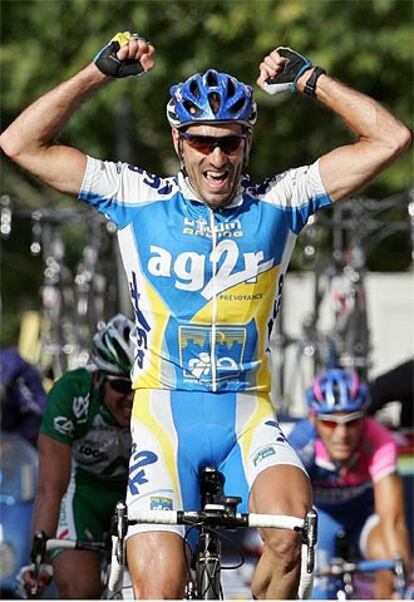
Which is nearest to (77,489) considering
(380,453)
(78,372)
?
(78,372)

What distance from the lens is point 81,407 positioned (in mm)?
8094

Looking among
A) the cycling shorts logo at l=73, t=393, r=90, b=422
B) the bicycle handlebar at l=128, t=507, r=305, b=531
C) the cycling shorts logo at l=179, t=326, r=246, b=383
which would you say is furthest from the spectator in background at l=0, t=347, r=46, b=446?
the bicycle handlebar at l=128, t=507, r=305, b=531

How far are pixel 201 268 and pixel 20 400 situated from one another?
5.75m

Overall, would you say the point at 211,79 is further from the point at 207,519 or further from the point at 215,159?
the point at 207,519

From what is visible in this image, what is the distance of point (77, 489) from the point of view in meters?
8.45

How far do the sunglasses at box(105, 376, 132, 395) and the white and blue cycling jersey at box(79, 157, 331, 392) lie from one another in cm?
143

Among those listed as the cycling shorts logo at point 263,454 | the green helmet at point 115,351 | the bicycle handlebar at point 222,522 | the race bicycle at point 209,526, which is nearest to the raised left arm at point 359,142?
the cycling shorts logo at point 263,454

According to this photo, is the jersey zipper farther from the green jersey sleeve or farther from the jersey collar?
the green jersey sleeve

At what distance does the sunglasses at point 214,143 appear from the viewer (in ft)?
21.1

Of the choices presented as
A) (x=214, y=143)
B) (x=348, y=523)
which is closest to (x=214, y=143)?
(x=214, y=143)

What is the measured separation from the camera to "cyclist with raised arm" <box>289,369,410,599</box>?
375 inches

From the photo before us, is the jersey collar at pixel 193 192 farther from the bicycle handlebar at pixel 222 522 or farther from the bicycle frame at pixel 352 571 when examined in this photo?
the bicycle frame at pixel 352 571

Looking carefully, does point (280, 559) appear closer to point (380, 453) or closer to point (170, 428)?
point (170, 428)

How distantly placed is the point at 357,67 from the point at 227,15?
1559 mm
